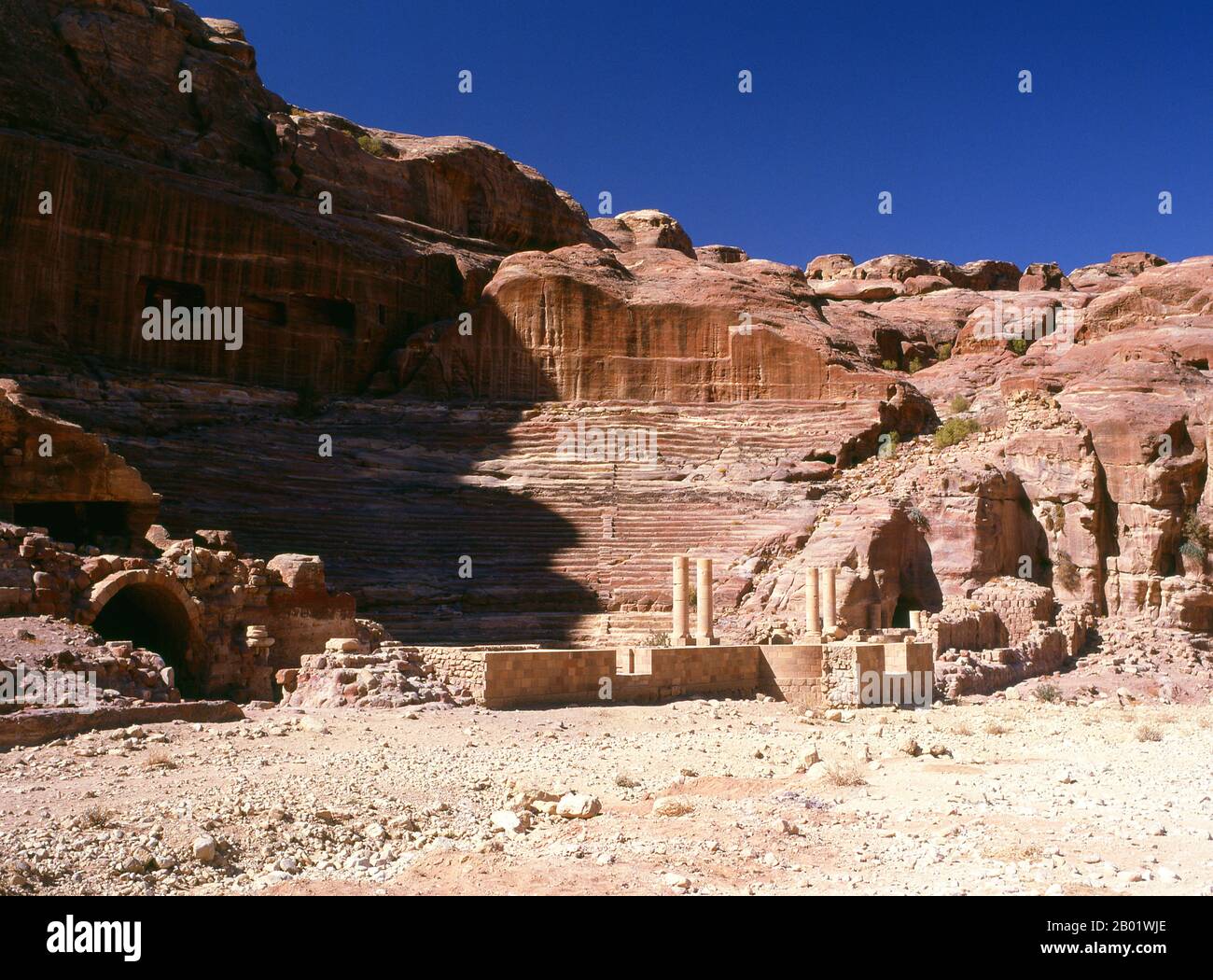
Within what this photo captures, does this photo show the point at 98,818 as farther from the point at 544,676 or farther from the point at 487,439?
the point at 487,439

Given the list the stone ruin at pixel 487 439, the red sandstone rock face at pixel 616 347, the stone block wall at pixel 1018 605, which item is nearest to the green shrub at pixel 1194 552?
the stone ruin at pixel 487 439

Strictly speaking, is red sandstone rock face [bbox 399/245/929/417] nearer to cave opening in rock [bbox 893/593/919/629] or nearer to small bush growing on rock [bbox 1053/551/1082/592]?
small bush growing on rock [bbox 1053/551/1082/592]

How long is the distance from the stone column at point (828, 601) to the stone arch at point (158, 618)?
13.0m

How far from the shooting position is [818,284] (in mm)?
78000

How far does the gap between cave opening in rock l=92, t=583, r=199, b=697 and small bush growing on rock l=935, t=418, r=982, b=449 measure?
25.0 meters

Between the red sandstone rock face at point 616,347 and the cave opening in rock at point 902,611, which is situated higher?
the red sandstone rock face at point 616,347

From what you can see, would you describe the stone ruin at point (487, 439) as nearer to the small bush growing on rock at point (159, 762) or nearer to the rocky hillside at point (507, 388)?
the rocky hillside at point (507, 388)

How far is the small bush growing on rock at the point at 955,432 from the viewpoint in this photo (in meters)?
36.6

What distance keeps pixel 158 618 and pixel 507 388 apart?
26.0 m

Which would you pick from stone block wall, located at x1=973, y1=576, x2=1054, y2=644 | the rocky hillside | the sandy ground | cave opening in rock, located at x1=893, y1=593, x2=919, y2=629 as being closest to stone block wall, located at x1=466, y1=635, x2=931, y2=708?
the sandy ground

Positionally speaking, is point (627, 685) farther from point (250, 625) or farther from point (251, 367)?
point (251, 367)

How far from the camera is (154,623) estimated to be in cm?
2056

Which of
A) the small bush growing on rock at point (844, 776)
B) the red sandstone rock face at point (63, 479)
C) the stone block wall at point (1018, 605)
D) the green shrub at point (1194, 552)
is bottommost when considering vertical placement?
the small bush growing on rock at point (844, 776)
